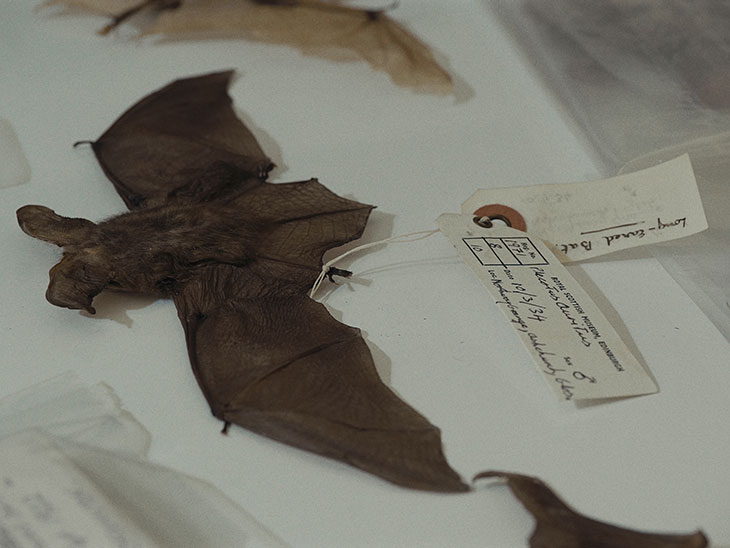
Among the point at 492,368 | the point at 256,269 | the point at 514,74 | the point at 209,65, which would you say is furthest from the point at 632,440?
the point at 209,65

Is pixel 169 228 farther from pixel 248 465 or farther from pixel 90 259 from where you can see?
pixel 248 465

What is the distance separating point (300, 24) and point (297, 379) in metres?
1.23

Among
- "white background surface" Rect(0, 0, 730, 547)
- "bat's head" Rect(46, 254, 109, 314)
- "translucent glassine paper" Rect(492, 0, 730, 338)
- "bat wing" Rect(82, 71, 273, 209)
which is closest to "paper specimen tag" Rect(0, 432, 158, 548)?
"white background surface" Rect(0, 0, 730, 547)

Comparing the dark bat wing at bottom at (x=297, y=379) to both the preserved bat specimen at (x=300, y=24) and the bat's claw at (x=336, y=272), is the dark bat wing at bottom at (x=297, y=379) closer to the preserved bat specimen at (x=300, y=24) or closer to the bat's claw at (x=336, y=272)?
the bat's claw at (x=336, y=272)

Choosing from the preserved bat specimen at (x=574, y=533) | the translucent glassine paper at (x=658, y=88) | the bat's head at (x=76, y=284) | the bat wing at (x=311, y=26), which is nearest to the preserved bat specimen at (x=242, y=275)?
the bat's head at (x=76, y=284)

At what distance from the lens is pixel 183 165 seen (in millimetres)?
1601

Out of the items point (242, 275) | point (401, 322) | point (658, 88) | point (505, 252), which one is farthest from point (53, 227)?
point (658, 88)

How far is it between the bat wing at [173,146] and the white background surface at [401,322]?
0.23ft

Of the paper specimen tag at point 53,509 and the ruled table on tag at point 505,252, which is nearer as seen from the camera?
the paper specimen tag at point 53,509

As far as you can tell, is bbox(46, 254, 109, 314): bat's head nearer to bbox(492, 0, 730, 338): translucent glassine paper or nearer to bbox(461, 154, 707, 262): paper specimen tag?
bbox(461, 154, 707, 262): paper specimen tag

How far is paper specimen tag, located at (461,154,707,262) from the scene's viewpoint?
55.0 inches

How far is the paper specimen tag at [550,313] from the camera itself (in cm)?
118

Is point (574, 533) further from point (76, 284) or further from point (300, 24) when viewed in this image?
point (300, 24)

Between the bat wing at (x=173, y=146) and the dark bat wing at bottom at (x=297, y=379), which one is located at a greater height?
the bat wing at (x=173, y=146)
